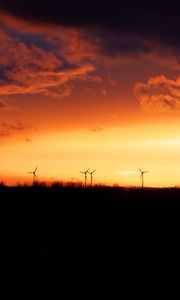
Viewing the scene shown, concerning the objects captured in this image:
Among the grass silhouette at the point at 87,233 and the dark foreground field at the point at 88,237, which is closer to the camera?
the dark foreground field at the point at 88,237

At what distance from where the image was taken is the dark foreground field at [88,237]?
22.7 metres

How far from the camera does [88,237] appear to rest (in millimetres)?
34188

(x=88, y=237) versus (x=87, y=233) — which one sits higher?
(x=87, y=233)

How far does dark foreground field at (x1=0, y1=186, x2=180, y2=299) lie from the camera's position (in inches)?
893

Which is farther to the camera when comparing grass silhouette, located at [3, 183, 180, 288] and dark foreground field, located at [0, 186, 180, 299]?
grass silhouette, located at [3, 183, 180, 288]

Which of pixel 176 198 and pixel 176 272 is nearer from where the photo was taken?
Result: pixel 176 272

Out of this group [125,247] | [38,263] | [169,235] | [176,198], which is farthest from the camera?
[176,198]

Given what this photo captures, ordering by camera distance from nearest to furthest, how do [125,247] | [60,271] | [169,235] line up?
[60,271] → [125,247] → [169,235]

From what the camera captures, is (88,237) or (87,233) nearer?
(88,237)

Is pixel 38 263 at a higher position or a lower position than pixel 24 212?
lower

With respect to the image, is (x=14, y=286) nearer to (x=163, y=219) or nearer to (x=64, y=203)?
(x=163, y=219)

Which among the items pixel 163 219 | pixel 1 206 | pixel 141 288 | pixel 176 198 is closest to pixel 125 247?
pixel 141 288

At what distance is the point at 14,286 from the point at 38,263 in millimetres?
4429

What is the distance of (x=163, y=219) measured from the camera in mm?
43156
